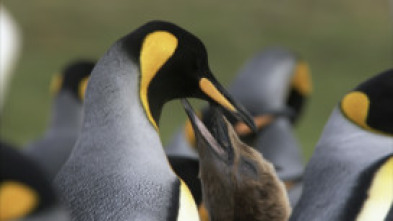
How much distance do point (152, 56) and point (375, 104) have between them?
0.55 meters

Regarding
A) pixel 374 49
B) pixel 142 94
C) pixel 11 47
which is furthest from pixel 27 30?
pixel 142 94

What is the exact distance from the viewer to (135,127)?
272 centimetres

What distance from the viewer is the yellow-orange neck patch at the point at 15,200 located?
6.64 feet

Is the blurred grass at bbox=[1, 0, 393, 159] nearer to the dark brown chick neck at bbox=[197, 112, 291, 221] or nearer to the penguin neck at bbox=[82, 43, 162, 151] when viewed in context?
the dark brown chick neck at bbox=[197, 112, 291, 221]

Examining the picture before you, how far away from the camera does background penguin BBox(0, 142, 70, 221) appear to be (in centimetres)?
203

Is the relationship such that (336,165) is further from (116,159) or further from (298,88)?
(298,88)

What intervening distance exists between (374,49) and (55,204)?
1165 centimetres

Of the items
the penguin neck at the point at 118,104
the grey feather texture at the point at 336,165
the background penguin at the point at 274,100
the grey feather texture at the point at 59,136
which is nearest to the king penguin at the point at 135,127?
the penguin neck at the point at 118,104

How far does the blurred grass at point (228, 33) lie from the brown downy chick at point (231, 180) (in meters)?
7.38

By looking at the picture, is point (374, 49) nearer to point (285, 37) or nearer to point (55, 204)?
point (285, 37)

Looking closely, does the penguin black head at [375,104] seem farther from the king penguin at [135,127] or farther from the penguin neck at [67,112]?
the penguin neck at [67,112]

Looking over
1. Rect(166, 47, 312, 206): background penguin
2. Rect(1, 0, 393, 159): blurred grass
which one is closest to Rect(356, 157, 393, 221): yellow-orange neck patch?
Rect(166, 47, 312, 206): background penguin

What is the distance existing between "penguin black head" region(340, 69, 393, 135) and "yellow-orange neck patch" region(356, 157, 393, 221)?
0.52ft

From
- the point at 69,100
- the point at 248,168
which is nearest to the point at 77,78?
the point at 69,100
